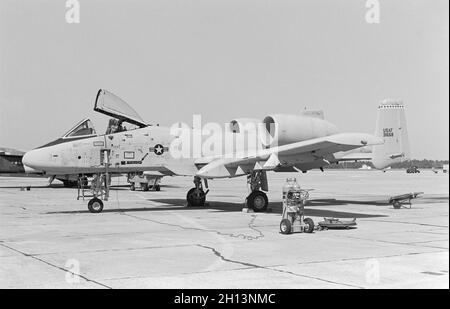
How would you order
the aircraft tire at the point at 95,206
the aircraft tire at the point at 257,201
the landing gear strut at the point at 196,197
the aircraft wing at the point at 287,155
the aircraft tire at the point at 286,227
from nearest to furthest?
1. the aircraft tire at the point at 286,227
2. the aircraft wing at the point at 287,155
3. the aircraft tire at the point at 95,206
4. the aircraft tire at the point at 257,201
5. the landing gear strut at the point at 196,197

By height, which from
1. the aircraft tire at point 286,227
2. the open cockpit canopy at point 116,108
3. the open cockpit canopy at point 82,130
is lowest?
the aircraft tire at point 286,227

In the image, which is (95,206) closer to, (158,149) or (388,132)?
(158,149)

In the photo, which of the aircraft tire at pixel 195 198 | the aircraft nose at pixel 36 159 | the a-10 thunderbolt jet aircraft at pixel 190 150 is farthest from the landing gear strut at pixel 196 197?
the aircraft nose at pixel 36 159

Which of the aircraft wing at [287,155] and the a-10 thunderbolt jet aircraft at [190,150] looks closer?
the aircraft wing at [287,155]

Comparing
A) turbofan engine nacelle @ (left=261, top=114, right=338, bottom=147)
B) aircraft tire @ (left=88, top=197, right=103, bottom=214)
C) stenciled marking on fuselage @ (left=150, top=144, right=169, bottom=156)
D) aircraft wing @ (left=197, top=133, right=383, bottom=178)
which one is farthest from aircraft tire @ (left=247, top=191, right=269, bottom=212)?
aircraft tire @ (left=88, top=197, right=103, bottom=214)

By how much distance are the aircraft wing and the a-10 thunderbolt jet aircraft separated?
28 mm

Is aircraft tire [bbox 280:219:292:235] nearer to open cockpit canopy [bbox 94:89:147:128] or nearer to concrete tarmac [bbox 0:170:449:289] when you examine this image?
concrete tarmac [bbox 0:170:449:289]

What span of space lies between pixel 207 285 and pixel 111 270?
1.60 meters

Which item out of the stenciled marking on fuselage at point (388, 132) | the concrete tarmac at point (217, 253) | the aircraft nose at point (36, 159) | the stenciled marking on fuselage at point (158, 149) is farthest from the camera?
the stenciled marking on fuselage at point (388, 132)

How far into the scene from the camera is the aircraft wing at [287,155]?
1339 cm

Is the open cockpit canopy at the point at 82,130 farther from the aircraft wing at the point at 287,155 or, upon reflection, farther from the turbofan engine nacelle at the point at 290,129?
the turbofan engine nacelle at the point at 290,129

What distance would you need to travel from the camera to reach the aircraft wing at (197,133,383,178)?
13391mm

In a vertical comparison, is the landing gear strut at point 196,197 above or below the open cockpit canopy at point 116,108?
below
